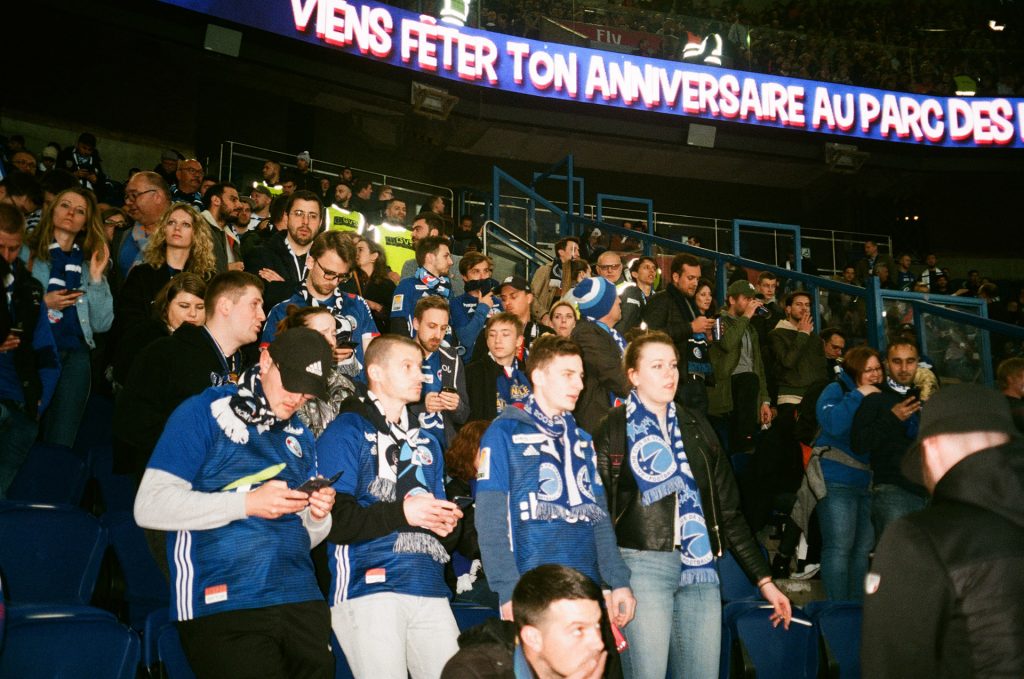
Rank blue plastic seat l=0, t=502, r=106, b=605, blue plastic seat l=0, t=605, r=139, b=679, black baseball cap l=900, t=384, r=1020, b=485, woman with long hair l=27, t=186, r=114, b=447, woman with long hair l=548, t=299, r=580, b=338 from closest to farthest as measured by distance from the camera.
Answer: black baseball cap l=900, t=384, r=1020, b=485, blue plastic seat l=0, t=605, r=139, b=679, blue plastic seat l=0, t=502, r=106, b=605, woman with long hair l=27, t=186, r=114, b=447, woman with long hair l=548, t=299, r=580, b=338

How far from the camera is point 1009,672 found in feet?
7.32

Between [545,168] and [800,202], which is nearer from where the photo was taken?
[545,168]

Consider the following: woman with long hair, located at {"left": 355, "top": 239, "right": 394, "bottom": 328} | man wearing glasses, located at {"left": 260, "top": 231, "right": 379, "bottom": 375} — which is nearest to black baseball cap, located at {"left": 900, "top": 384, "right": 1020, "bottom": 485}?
man wearing glasses, located at {"left": 260, "top": 231, "right": 379, "bottom": 375}

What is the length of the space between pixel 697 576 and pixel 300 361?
193 cm

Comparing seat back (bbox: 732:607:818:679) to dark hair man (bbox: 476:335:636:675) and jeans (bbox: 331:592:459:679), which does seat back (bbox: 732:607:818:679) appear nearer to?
dark hair man (bbox: 476:335:636:675)

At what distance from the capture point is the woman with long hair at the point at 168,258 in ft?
16.9

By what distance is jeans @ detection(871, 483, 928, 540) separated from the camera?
5230 millimetres

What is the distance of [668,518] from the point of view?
375cm

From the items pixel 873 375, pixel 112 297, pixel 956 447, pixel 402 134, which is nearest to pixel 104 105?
pixel 402 134

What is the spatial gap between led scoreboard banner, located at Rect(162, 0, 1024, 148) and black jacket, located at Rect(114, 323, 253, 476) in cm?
1054

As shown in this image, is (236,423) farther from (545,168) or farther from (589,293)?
(545,168)

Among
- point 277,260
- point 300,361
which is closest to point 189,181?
point 277,260

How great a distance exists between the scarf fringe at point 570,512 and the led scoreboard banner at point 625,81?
11.7 metres

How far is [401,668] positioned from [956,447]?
1.99 meters
